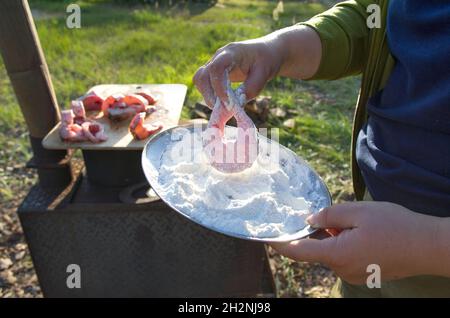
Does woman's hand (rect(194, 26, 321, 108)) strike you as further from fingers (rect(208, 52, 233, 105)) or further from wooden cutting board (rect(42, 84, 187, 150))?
wooden cutting board (rect(42, 84, 187, 150))

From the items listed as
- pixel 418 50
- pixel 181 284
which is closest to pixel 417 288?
pixel 418 50

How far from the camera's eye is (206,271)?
1.87 m

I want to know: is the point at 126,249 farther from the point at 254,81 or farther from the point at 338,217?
the point at 338,217

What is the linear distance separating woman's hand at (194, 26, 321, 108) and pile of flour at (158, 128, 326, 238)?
19 centimetres

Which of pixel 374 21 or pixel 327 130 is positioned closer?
pixel 374 21

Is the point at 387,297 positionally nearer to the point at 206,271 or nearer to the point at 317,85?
the point at 206,271

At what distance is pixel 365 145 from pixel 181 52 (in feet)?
12.6

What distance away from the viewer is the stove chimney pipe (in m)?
1.51

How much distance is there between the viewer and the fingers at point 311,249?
924 mm

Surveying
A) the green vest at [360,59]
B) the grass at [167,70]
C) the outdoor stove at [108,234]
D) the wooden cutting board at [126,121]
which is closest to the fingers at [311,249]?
the green vest at [360,59]

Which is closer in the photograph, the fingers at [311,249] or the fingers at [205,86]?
the fingers at [311,249]

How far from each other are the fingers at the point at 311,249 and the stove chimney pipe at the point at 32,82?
1.17m

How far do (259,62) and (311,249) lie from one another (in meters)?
0.55

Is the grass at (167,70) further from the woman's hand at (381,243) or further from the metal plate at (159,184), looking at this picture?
the woman's hand at (381,243)
